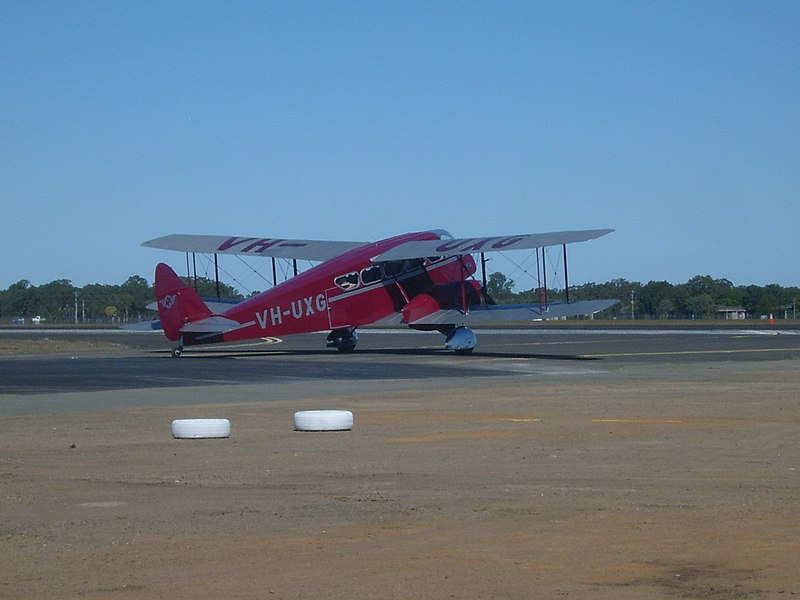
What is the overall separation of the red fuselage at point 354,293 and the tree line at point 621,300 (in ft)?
333

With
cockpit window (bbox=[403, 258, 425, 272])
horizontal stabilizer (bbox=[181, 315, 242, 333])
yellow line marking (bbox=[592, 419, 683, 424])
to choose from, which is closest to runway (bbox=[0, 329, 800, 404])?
horizontal stabilizer (bbox=[181, 315, 242, 333])

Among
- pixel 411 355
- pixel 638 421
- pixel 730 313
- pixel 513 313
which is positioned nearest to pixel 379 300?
pixel 411 355

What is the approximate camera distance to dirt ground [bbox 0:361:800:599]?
7324mm

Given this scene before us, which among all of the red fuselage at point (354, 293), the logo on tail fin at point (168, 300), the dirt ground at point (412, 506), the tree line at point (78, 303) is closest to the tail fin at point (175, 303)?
the logo on tail fin at point (168, 300)

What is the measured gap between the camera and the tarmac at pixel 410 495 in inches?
291

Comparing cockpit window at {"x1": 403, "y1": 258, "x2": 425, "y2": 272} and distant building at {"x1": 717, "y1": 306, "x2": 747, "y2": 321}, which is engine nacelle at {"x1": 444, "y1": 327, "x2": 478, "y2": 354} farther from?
distant building at {"x1": 717, "y1": 306, "x2": 747, "y2": 321}

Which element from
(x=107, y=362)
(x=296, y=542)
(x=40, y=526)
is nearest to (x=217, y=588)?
(x=296, y=542)

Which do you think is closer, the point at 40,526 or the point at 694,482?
the point at 40,526

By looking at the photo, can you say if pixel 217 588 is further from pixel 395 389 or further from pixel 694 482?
pixel 395 389

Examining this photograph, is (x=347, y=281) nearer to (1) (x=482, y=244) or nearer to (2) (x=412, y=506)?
Answer: (1) (x=482, y=244)

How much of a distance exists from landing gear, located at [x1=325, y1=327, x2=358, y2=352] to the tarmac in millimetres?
18090

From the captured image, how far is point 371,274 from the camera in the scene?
4062 centimetres

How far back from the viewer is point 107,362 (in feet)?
117

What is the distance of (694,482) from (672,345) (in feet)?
116
